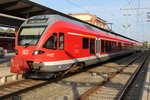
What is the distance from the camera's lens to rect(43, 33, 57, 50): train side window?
788 centimetres

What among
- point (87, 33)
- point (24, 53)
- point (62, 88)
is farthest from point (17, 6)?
point (62, 88)

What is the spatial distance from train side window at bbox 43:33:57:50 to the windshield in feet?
1.48

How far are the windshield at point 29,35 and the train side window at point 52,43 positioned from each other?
450mm

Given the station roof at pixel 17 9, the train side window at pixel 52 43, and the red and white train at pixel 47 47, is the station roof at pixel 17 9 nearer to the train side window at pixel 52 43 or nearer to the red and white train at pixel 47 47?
the red and white train at pixel 47 47

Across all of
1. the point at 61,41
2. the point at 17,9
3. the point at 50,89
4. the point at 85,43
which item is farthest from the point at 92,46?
the point at 17,9

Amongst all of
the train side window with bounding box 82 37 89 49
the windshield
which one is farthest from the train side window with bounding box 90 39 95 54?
the windshield

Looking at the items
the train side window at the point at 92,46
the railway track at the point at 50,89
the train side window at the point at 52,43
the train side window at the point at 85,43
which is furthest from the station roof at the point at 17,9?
the railway track at the point at 50,89

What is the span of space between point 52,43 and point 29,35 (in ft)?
3.84

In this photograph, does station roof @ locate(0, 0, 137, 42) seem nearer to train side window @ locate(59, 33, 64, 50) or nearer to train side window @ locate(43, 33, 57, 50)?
train side window @ locate(59, 33, 64, 50)

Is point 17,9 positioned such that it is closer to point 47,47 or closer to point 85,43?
point 85,43

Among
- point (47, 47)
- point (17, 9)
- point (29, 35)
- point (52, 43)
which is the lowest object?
point (47, 47)

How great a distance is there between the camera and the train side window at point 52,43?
7883 mm

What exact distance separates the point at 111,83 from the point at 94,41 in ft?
14.8

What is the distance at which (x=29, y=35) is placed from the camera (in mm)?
8258
